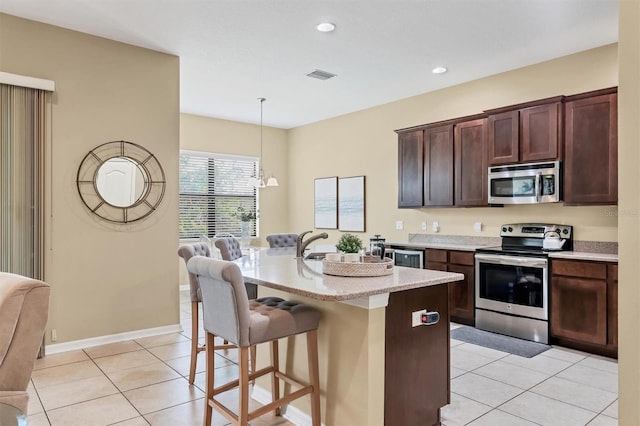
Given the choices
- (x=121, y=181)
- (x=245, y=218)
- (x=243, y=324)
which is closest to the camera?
(x=243, y=324)

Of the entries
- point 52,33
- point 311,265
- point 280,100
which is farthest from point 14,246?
point 280,100

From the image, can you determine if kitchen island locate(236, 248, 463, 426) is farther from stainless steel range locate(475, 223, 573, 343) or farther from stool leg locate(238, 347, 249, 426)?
stainless steel range locate(475, 223, 573, 343)

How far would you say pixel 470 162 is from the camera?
16.4ft

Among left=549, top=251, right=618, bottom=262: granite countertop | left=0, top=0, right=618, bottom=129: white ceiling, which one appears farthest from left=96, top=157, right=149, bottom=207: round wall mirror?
left=549, top=251, right=618, bottom=262: granite countertop

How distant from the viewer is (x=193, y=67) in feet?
15.7

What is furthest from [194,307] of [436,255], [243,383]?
[436,255]

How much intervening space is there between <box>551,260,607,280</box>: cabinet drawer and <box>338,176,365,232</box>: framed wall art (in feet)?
10.3

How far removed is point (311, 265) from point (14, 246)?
261cm

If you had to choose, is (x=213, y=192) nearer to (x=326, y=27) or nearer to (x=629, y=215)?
(x=326, y=27)

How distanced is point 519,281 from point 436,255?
1.00m

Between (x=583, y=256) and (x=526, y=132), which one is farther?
(x=526, y=132)

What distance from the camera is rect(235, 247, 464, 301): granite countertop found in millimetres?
1997

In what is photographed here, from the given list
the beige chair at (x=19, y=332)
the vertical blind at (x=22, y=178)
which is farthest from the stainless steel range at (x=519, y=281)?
the vertical blind at (x=22, y=178)

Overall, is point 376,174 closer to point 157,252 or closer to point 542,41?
point 542,41
